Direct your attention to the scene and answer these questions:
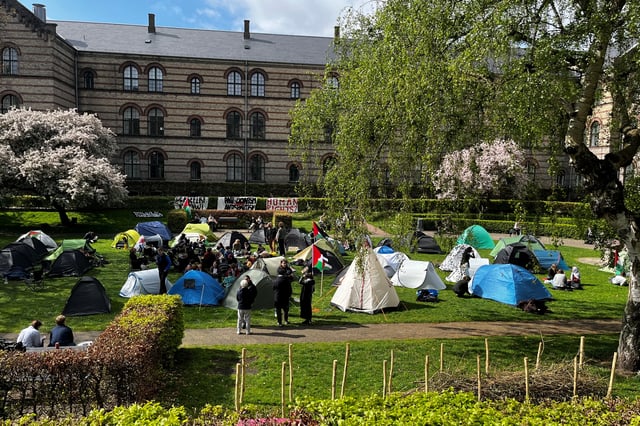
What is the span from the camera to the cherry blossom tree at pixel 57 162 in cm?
2958

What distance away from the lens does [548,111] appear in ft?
34.1

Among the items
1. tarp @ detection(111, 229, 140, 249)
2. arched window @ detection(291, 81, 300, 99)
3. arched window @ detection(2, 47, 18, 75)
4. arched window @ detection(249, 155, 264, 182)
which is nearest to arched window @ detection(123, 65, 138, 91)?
arched window @ detection(2, 47, 18, 75)

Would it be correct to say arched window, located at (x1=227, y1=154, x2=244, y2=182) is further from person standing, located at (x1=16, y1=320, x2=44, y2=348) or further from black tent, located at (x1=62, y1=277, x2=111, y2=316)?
person standing, located at (x1=16, y1=320, x2=44, y2=348)

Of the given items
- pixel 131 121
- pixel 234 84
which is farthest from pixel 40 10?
pixel 234 84

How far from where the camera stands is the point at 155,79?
142 feet

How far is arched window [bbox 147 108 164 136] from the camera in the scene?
43500mm

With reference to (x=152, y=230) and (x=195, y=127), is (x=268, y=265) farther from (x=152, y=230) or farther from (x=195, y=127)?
(x=195, y=127)

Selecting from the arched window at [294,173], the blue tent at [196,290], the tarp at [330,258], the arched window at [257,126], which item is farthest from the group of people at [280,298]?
the arched window at [257,126]

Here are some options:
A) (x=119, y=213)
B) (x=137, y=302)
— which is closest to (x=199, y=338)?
(x=137, y=302)

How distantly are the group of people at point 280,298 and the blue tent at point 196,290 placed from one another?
2.65 meters

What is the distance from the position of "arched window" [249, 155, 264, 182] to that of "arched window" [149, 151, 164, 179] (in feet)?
25.8

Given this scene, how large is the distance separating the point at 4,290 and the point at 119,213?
2004cm

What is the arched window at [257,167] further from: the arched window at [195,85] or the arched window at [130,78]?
the arched window at [130,78]

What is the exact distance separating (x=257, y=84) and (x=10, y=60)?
19336 mm
